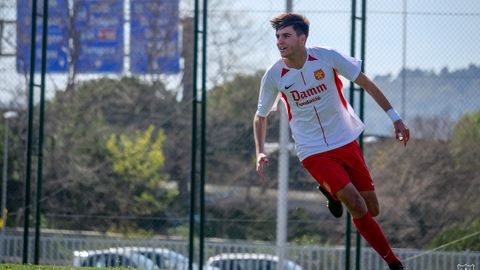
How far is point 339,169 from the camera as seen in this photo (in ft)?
28.8

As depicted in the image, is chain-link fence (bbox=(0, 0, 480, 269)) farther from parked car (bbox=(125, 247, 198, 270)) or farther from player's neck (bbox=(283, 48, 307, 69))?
player's neck (bbox=(283, 48, 307, 69))

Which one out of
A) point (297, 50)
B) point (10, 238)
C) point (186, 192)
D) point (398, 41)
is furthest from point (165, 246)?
point (297, 50)

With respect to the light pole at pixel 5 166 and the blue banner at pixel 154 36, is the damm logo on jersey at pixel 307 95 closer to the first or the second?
the light pole at pixel 5 166

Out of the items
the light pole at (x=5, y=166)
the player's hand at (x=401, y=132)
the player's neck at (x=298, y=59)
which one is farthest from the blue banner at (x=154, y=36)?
the player's hand at (x=401, y=132)

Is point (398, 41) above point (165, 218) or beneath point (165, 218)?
above

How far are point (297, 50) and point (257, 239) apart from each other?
10315mm

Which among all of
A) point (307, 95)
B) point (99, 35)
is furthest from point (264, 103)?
point (99, 35)

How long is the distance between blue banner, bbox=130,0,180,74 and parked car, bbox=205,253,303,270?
8.19 meters

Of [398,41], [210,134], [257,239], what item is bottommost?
[257,239]

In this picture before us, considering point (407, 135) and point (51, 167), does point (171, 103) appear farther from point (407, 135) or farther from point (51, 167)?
point (407, 135)

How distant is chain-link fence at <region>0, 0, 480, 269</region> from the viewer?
15.7 meters

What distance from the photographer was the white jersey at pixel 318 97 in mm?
8938

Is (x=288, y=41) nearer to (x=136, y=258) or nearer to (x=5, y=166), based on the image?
(x=136, y=258)

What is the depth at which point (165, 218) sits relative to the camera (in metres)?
20.8
